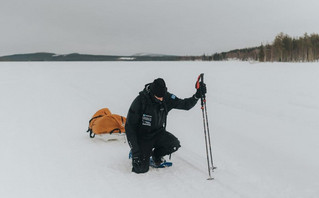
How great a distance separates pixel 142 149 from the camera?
4.93 meters

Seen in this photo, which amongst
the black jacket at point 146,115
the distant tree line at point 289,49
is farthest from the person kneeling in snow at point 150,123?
the distant tree line at point 289,49

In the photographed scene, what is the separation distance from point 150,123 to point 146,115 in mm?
161

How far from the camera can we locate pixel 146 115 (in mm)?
4887

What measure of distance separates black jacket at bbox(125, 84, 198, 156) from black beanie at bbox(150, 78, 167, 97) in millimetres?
122

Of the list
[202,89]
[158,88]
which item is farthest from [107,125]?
[202,89]

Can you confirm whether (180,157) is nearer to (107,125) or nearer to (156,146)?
(156,146)

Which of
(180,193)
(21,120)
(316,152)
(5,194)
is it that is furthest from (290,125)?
(21,120)

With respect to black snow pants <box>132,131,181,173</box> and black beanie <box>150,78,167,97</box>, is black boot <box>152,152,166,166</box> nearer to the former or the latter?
black snow pants <box>132,131,181,173</box>

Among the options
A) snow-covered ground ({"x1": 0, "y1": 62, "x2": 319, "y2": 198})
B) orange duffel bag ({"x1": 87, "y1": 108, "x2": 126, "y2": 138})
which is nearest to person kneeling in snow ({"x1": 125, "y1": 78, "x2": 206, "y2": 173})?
snow-covered ground ({"x1": 0, "y1": 62, "x2": 319, "y2": 198})

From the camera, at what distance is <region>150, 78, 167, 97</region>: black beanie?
4.69m

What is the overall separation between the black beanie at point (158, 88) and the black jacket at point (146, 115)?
122 millimetres

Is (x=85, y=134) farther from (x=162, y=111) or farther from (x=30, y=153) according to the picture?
(x=162, y=111)

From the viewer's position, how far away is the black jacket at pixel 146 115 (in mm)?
4828

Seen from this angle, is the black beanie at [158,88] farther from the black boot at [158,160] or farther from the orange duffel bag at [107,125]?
the orange duffel bag at [107,125]
